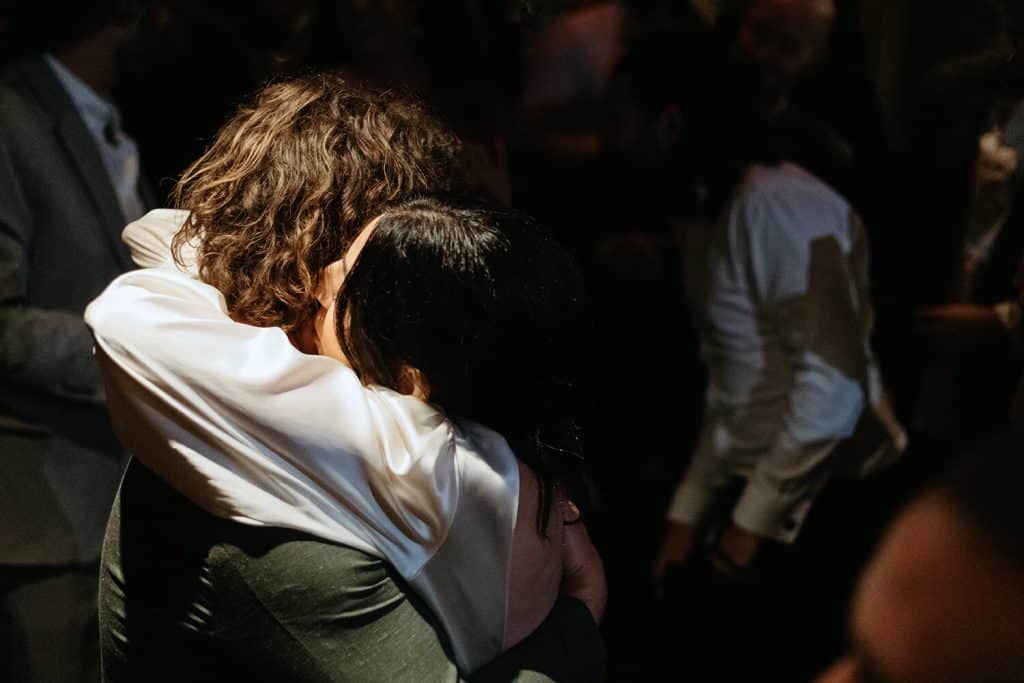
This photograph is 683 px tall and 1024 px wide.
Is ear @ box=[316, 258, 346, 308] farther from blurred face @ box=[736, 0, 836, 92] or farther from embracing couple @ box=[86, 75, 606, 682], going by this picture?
blurred face @ box=[736, 0, 836, 92]

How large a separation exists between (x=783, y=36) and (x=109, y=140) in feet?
4.72

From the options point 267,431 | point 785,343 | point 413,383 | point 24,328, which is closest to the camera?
point 267,431

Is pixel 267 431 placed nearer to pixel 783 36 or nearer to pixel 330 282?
pixel 330 282

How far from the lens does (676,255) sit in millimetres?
2086

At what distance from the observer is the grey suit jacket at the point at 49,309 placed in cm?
176

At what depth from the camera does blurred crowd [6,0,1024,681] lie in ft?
5.95

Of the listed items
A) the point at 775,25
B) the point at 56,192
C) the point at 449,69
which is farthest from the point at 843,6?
the point at 56,192

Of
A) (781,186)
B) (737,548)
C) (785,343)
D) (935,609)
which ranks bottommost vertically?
(737,548)

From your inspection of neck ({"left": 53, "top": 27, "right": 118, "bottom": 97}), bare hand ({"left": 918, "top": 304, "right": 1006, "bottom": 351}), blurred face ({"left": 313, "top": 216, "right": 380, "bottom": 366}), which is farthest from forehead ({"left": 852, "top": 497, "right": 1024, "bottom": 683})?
neck ({"left": 53, "top": 27, "right": 118, "bottom": 97})

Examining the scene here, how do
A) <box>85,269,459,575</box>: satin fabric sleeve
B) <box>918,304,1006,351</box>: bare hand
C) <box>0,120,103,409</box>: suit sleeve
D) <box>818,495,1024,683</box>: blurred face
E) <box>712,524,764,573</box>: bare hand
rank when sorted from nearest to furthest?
<box>818,495,1024,683</box>: blurred face, <box>85,269,459,575</box>: satin fabric sleeve, <box>0,120,103,409</box>: suit sleeve, <box>918,304,1006,351</box>: bare hand, <box>712,524,764,573</box>: bare hand

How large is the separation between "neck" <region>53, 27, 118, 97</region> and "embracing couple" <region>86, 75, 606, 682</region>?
1.02 meters

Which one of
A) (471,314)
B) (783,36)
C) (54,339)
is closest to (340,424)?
(471,314)

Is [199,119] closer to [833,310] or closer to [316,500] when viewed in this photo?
[833,310]

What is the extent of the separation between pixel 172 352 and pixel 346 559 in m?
0.24
